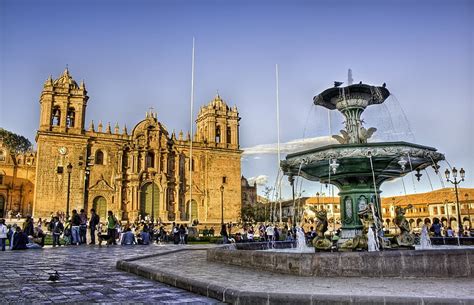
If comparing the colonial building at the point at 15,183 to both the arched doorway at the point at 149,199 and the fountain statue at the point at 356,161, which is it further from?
the fountain statue at the point at 356,161

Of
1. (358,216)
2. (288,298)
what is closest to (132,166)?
(358,216)

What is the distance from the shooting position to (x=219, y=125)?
43906 millimetres

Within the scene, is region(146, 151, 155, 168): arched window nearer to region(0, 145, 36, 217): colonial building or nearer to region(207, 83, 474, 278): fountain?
region(0, 145, 36, 217): colonial building

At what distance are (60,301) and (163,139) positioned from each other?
36.2 m

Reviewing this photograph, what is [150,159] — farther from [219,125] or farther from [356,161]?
[356,161]

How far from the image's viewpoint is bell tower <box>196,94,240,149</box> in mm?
43094

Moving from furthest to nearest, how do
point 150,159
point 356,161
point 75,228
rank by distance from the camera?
1. point 150,159
2. point 75,228
3. point 356,161

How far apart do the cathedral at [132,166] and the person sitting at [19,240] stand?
20.3m

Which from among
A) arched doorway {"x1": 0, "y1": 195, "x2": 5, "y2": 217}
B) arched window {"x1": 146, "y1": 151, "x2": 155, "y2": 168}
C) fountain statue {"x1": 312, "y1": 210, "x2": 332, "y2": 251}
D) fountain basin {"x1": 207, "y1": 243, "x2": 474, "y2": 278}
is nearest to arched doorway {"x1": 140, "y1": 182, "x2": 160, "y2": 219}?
arched window {"x1": 146, "y1": 151, "x2": 155, "y2": 168}

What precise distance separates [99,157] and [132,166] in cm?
301

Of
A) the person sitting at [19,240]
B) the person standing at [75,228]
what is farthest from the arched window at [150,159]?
the person sitting at [19,240]

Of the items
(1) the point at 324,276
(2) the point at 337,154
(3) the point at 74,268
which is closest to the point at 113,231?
(3) the point at 74,268

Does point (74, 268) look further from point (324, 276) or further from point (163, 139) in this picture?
point (163, 139)

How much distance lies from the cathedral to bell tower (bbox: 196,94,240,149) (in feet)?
0.35
